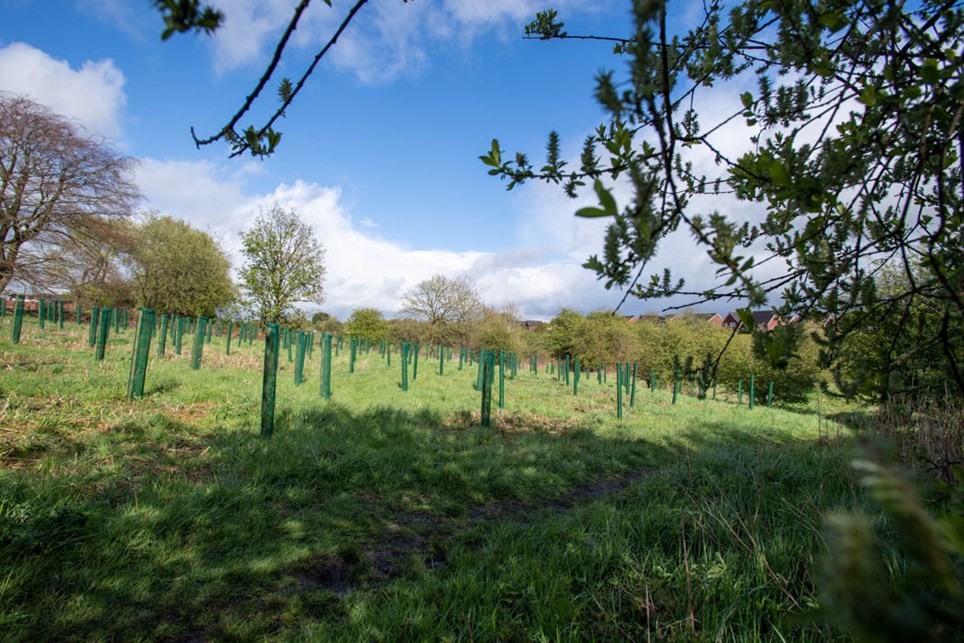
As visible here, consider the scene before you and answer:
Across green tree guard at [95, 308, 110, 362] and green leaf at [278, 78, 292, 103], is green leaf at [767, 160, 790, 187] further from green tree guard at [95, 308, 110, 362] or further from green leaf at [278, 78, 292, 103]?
green tree guard at [95, 308, 110, 362]

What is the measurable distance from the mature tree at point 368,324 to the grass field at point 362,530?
162 feet

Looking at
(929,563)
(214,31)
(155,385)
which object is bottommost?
(155,385)

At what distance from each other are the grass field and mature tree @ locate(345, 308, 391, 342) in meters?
49.4

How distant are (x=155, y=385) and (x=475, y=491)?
5.71 m

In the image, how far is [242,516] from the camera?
3746 mm

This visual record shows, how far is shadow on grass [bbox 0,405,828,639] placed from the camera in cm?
267

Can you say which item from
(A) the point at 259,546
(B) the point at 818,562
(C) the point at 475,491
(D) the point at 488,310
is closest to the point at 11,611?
(A) the point at 259,546

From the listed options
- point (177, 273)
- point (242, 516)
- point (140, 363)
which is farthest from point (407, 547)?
point (177, 273)

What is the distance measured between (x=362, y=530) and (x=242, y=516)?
3.29 feet

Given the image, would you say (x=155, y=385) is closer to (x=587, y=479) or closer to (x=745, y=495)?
(x=587, y=479)

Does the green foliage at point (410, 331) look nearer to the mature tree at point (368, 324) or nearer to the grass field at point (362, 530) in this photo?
the mature tree at point (368, 324)

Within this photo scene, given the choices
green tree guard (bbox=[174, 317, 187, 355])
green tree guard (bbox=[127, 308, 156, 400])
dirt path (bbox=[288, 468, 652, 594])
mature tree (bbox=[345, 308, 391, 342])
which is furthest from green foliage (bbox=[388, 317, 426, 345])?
dirt path (bbox=[288, 468, 652, 594])

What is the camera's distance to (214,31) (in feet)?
3.65

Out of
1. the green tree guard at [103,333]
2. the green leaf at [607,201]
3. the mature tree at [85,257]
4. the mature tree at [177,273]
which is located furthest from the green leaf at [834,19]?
the mature tree at [177,273]
